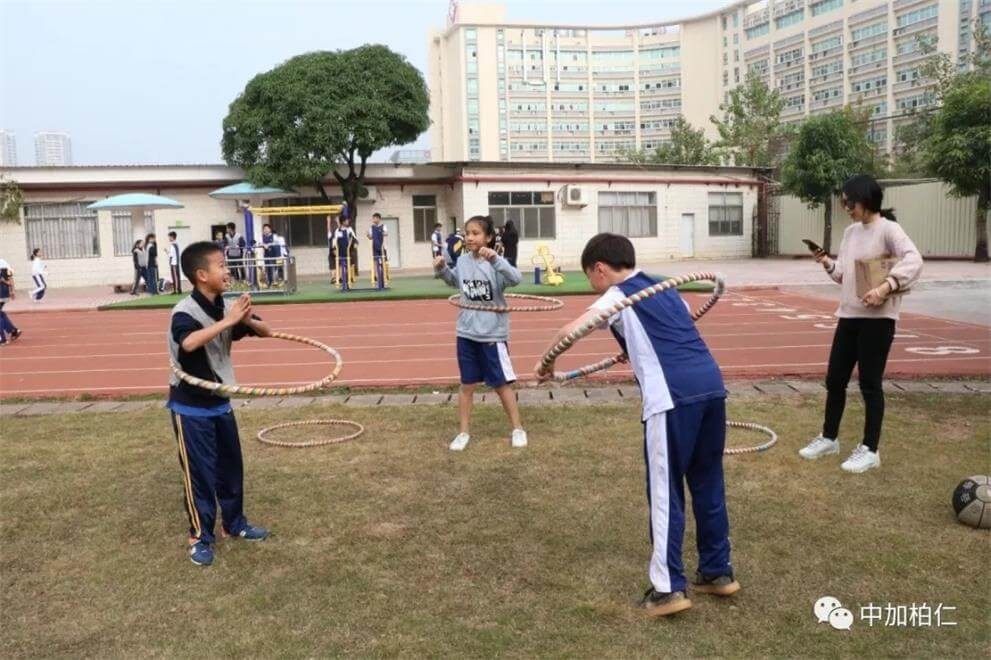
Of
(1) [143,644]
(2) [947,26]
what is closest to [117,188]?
(1) [143,644]

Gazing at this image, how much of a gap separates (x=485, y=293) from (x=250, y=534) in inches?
110

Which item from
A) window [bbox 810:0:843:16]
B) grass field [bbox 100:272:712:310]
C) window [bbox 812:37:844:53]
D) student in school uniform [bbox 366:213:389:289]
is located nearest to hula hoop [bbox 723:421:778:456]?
grass field [bbox 100:272:712:310]

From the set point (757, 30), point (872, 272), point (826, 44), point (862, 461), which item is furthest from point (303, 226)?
point (757, 30)

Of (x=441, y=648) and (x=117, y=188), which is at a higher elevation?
(x=117, y=188)

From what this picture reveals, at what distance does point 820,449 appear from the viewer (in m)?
6.31

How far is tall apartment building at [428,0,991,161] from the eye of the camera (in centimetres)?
9800

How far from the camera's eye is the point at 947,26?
233 feet

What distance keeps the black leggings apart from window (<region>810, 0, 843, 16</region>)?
89228mm

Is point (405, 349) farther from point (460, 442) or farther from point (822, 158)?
point (822, 158)

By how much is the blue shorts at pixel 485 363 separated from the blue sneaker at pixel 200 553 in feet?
8.94

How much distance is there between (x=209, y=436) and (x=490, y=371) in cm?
262

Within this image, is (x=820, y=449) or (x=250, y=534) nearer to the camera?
(x=250, y=534)

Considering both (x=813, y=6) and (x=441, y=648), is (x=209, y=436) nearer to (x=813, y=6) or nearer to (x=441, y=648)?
(x=441, y=648)

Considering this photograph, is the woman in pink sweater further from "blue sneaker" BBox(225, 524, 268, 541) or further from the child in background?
"blue sneaker" BBox(225, 524, 268, 541)
